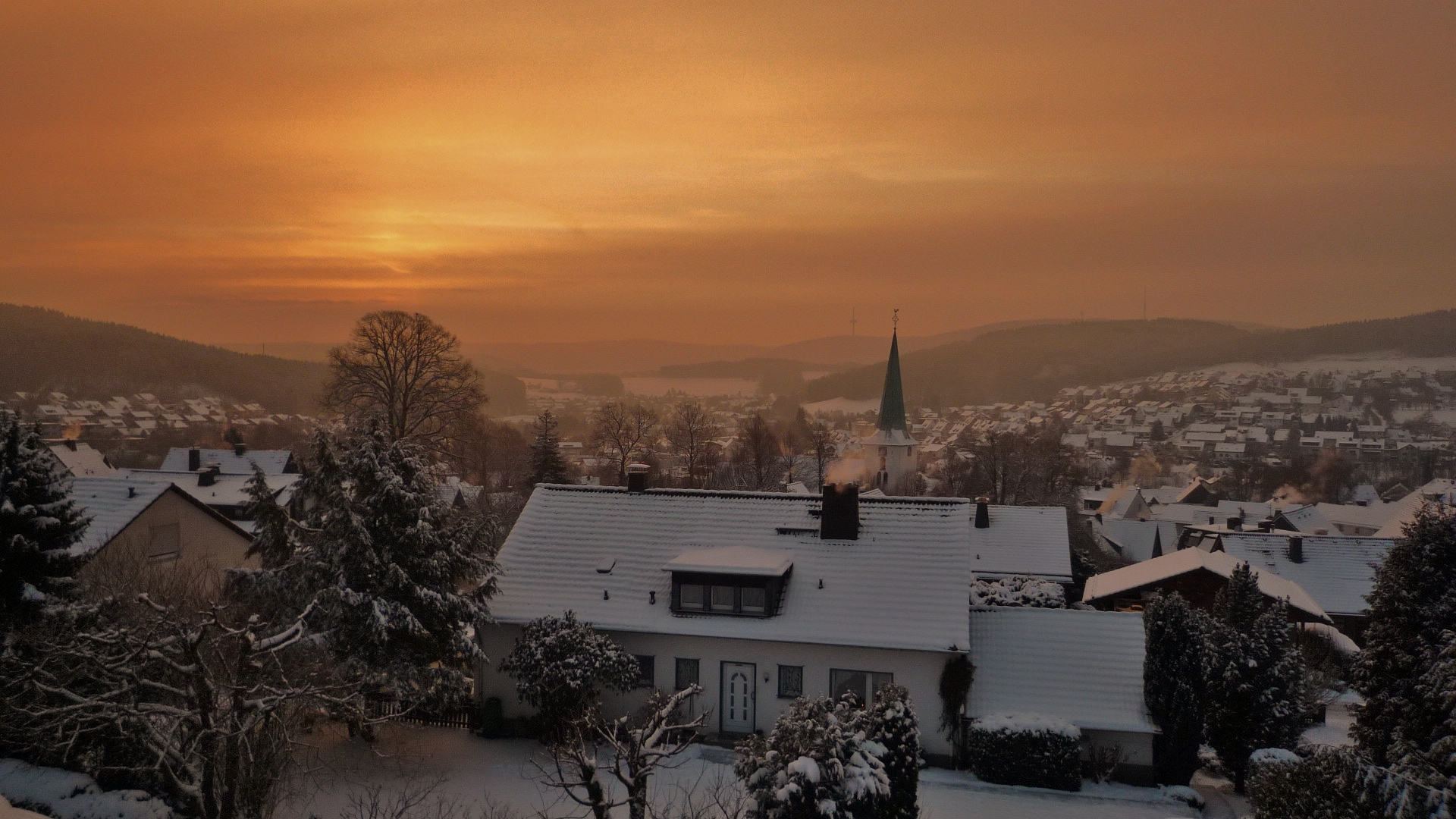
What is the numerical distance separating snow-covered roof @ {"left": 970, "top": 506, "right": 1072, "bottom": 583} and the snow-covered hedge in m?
31.8

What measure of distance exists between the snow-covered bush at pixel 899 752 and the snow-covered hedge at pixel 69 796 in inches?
475

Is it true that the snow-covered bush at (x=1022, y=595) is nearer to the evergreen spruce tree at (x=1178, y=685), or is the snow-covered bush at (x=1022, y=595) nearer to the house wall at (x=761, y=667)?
the house wall at (x=761, y=667)

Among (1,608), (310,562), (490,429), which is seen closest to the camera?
(1,608)

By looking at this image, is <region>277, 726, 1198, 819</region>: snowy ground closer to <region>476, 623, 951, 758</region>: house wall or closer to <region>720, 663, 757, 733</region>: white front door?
<region>720, 663, 757, 733</region>: white front door

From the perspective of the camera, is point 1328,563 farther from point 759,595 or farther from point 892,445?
point 892,445

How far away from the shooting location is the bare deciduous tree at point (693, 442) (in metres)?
76.8

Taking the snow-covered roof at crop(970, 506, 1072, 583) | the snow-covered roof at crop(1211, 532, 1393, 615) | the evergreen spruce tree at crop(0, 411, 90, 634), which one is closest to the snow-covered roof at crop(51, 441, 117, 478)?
the evergreen spruce tree at crop(0, 411, 90, 634)

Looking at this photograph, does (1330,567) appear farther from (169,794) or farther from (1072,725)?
(169,794)

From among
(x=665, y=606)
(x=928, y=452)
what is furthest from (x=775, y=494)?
(x=928, y=452)

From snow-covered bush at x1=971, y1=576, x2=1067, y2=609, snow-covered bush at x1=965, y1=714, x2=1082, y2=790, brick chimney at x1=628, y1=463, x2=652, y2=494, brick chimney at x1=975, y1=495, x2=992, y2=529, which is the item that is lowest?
snow-covered bush at x1=965, y1=714, x2=1082, y2=790

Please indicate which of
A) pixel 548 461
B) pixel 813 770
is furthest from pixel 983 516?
pixel 813 770

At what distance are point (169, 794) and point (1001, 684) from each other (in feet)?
57.5

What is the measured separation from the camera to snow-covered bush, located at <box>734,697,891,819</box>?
14.0 m

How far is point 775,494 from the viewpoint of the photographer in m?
28.2
